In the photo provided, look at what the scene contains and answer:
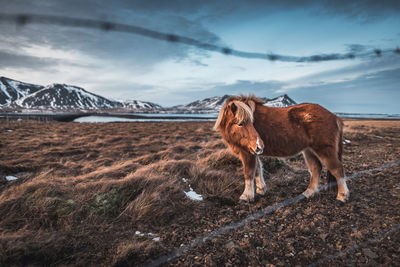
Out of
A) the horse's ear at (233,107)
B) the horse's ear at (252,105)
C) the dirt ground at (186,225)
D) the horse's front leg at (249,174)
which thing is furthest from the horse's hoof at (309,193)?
the horse's ear at (233,107)

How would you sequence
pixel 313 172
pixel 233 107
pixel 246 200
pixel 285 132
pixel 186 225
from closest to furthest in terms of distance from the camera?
pixel 186 225
pixel 285 132
pixel 233 107
pixel 246 200
pixel 313 172

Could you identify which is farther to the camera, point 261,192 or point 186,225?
point 261,192

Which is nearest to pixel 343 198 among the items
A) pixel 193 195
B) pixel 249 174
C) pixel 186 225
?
pixel 249 174

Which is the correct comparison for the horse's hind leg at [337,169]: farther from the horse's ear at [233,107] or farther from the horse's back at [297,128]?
the horse's ear at [233,107]

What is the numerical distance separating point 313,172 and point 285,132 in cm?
136

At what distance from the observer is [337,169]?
3863 mm

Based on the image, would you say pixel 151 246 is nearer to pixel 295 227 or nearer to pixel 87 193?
pixel 87 193

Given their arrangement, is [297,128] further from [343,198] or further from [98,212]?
[98,212]

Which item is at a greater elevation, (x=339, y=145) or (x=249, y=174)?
(x=339, y=145)

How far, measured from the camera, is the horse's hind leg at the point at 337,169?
3.79 metres

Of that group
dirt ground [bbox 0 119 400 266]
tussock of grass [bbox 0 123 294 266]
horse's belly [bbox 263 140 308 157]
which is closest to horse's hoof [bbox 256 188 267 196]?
dirt ground [bbox 0 119 400 266]

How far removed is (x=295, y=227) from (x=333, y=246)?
21.4 inches

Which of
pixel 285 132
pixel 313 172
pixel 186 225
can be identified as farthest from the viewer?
pixel 313 172

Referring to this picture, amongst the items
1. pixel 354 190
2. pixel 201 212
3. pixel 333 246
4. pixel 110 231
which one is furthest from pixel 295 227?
pixel 110 231
